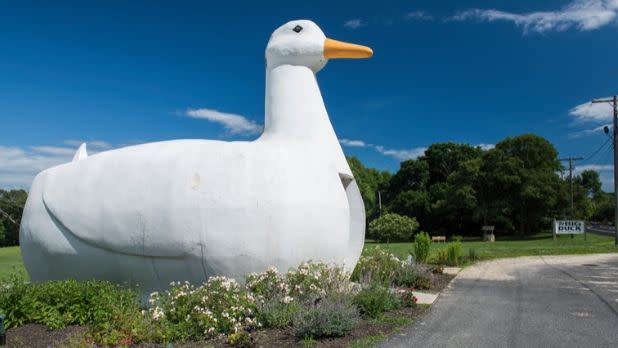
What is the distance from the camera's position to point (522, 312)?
8500 mm

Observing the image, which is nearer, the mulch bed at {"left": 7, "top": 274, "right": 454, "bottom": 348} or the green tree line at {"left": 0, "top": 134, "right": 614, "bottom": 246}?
the mulch bed at {"left": 7, "top": 274, "right": 454, "bottom": 348}

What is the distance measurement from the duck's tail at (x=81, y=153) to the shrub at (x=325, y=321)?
569 centimetres

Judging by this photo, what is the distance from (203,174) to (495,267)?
1213 cm

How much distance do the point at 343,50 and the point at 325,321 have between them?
548 cm

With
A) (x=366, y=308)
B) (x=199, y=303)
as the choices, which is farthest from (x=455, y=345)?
(x=199, y=303)

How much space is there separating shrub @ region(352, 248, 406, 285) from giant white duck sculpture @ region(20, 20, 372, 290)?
2.04 meters

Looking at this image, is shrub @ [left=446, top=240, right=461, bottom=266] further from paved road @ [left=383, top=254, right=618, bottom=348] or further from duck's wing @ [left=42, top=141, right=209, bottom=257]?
duck's wing @ [left=42, top=141, right=209, bottom=257]

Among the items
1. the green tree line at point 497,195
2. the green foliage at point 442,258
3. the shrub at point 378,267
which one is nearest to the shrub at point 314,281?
the shrub at point 378,267

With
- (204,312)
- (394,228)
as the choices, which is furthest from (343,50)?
(394,228)

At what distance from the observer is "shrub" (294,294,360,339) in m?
6.58

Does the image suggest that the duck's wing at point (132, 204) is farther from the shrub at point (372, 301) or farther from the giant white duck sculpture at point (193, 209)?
the shrub at point (372, 301)

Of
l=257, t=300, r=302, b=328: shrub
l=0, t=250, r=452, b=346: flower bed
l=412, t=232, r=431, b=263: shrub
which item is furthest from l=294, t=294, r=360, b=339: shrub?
l=412, t=232, r=431, b=263: shrub

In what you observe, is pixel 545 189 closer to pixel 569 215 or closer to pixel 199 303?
pixel 569 215

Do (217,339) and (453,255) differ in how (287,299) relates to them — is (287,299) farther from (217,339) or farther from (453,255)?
(453,255)
